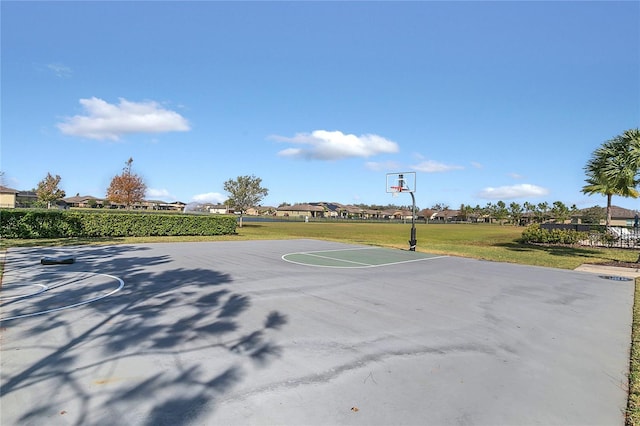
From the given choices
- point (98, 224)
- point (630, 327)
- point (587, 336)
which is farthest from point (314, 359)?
point (98, 224)

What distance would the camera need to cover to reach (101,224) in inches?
750

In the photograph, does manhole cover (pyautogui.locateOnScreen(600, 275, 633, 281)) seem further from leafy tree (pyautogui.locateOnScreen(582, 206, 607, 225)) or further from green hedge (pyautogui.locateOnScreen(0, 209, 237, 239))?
leafy tree (pyautogui.locateOnScreen(582, 206, 607, 225))

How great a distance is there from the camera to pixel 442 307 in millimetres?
6625

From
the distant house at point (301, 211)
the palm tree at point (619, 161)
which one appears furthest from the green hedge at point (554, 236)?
the distant house at point (301, 211)

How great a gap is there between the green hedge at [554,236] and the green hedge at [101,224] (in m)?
20.4

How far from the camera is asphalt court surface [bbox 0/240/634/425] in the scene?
297cm

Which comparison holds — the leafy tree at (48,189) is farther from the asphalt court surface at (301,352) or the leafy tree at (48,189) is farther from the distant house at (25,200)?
the asphalt court surface at (301,352)

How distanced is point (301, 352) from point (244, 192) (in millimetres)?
34861

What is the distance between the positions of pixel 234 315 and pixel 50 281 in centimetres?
485

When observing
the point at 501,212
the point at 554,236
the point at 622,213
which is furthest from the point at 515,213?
the point at 554,236

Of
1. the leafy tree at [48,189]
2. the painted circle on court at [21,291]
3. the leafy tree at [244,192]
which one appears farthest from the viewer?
the leafy tree at [48,189]

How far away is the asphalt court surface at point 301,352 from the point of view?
2.97m

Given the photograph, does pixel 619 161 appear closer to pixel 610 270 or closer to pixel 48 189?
pixel 610 270

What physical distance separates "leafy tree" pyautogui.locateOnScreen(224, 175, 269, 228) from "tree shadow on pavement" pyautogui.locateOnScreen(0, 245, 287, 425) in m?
30.6
